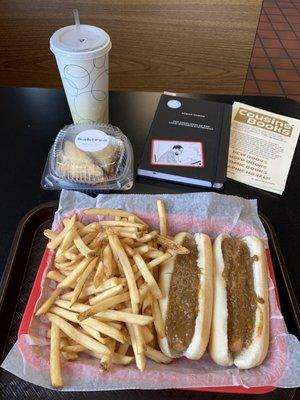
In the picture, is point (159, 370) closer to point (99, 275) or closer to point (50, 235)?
point (99, 275)

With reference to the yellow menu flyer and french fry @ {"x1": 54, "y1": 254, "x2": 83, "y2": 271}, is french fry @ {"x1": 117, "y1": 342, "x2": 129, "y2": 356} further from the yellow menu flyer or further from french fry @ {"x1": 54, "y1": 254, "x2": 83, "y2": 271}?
the yellow menu flyer

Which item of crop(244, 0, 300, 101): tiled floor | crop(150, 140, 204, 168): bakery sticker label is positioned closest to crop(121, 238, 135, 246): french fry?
crop(150, 140, 204, 168): bakery sticker label

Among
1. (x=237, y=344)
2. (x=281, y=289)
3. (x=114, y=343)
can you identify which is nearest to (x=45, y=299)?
(x=114, y=343)

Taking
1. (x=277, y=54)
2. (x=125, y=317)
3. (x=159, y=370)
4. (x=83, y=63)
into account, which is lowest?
(x=277, y=54)

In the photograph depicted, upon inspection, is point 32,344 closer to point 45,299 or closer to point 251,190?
point 45,299

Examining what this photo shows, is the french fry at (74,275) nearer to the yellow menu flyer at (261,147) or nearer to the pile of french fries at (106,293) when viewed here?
the pile of french fries at (106,293)

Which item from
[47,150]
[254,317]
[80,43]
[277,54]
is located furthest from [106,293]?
[277,54]
